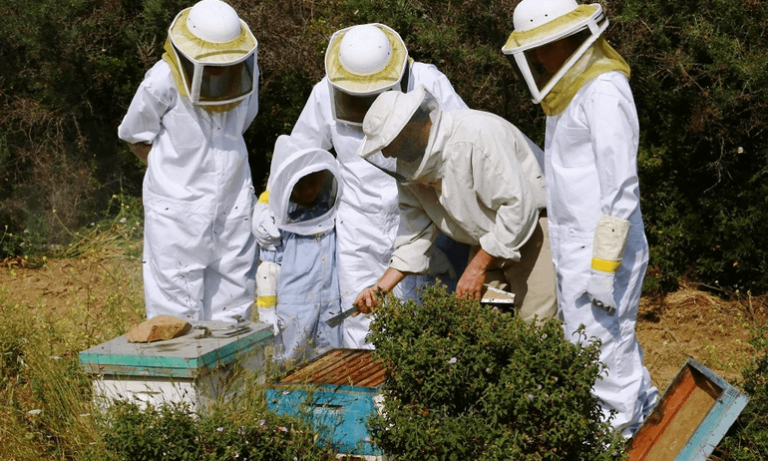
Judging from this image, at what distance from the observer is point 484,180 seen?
4.07m

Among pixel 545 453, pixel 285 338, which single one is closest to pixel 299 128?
pixel 285 338

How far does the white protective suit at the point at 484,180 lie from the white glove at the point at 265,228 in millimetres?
1567

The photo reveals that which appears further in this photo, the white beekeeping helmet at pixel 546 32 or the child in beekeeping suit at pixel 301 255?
the child in beekeeping suit at pixel 301 255

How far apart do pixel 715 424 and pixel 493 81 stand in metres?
3.81

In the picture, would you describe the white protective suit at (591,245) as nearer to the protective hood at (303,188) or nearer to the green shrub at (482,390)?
the green shrub at (482,390)

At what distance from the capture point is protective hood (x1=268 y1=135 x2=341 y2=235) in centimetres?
540

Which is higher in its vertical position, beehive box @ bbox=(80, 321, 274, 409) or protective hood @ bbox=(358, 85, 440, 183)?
protective hood @ bbox=(358, 85, 440, 183)

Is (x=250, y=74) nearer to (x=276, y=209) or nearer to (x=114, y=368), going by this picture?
(x=276, y=209)

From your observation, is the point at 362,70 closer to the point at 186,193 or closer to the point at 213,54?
the point at 213,54

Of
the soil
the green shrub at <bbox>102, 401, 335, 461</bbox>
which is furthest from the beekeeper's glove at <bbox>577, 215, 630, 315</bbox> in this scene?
the soil

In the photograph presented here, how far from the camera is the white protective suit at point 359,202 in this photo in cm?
548

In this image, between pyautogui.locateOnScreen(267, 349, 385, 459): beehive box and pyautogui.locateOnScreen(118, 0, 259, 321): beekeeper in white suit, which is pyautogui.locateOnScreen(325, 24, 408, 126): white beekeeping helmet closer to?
pyautogui.locateOnScreen(118, 0, 259, 321): beekeeper in white suit

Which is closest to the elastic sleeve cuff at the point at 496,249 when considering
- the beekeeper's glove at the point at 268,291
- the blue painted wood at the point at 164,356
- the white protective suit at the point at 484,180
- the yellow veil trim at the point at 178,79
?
the white protective suit at the point at 484,180

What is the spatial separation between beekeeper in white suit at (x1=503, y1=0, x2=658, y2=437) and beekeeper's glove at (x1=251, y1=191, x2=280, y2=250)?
206 cm
